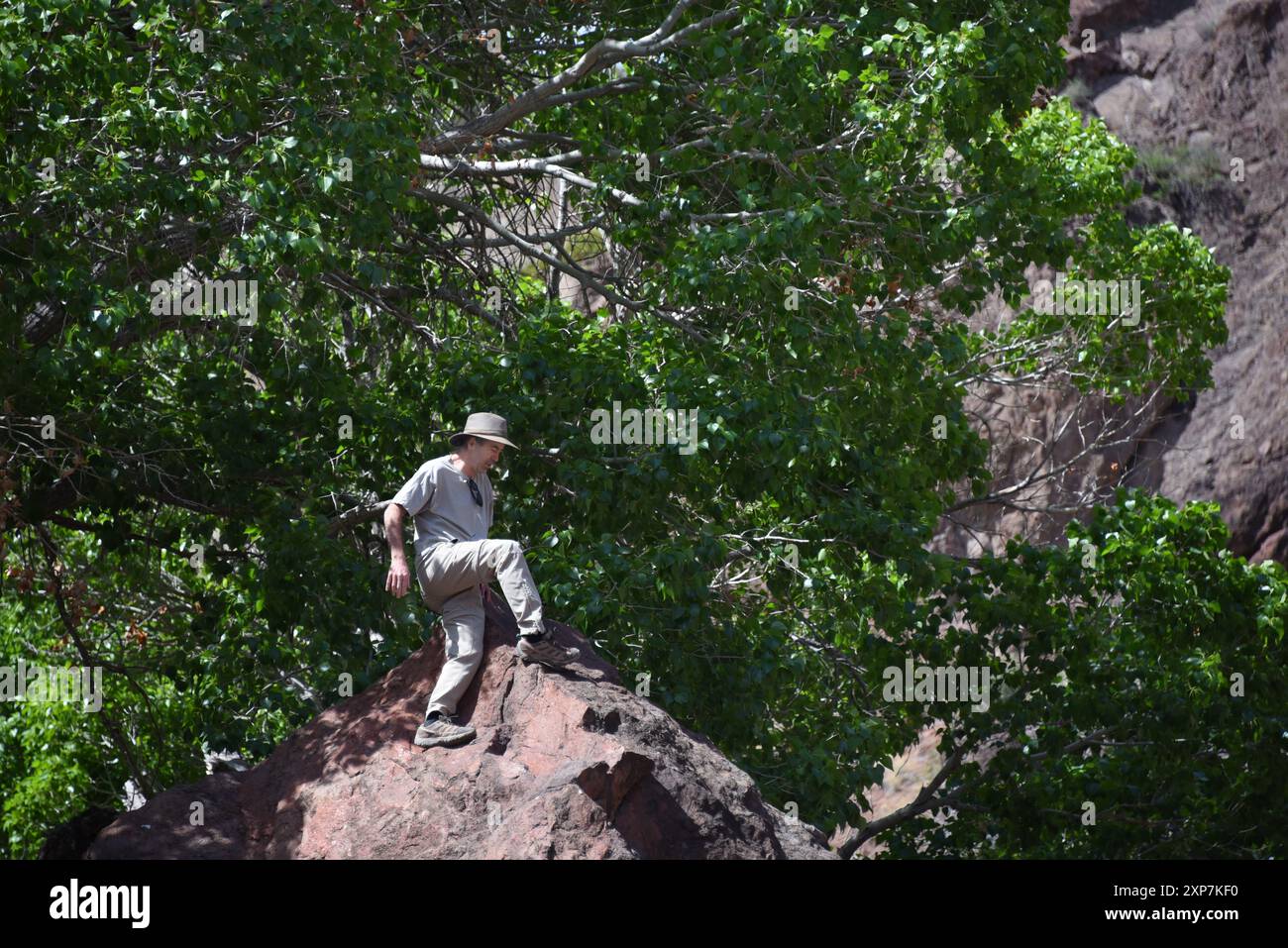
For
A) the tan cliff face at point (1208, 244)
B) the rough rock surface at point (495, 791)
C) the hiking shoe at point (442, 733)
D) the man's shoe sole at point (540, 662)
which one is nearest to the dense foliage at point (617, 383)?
the man's shoe sole at point (540, 662)

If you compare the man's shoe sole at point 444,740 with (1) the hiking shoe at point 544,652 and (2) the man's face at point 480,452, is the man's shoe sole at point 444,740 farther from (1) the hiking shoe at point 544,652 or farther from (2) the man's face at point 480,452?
(2) the man's face at point 480,452

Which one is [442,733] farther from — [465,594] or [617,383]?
[617,383]

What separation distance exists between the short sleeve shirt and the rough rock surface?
49cm

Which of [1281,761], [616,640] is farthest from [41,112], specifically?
[1281,761]

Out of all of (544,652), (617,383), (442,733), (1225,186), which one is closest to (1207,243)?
(1225,186)

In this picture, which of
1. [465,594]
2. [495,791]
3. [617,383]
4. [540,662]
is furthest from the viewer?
[617,383]

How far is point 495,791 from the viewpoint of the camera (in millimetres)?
6727

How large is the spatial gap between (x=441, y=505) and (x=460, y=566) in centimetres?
41

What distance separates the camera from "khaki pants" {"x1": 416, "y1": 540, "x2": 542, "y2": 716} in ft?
23.2

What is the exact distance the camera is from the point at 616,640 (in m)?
9.49

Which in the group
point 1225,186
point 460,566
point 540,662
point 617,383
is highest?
point 1225,186

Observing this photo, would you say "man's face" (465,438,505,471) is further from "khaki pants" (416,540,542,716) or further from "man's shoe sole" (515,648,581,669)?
"man's shoe sole" (515,648,581,669)

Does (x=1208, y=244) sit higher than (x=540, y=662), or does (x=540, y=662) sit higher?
(x=1208, y=244)
